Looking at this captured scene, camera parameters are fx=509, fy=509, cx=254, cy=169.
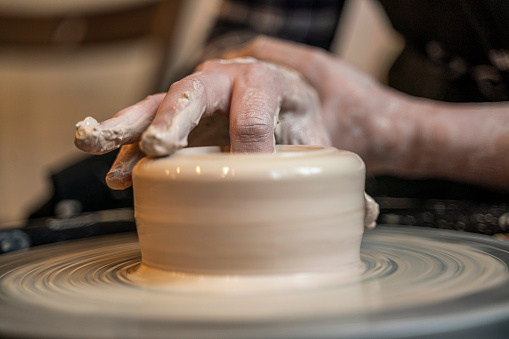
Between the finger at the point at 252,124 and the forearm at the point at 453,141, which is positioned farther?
the forearm at the point at 453,141

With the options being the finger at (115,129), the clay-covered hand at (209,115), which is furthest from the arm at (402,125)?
the finger at (115,129)

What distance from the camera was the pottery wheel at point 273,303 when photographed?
1.39 ft

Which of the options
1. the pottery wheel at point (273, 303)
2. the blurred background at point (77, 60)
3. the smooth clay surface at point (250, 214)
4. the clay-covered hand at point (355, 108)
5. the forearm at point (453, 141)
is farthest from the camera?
the blurred background at point (77, 60)

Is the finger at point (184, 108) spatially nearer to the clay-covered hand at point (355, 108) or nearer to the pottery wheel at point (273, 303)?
the pottery wheel at point (273, 303)

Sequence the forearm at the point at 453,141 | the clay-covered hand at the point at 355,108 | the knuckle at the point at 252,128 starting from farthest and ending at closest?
1. the clay-covered hand at the point at 355,108
2. the forearm at the point at 453,141
3. the knuckle at the point at 252,128

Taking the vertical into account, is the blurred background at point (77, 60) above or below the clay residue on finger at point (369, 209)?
above

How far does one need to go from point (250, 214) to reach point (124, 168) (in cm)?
24

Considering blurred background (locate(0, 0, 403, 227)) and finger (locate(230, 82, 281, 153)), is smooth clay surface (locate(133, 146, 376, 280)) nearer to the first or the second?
finger (locate(230, 82, 281, 153))

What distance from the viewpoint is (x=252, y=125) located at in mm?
669

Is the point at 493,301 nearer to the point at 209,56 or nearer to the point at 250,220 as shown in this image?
the point at 250,220

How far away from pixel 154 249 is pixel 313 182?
0.20m

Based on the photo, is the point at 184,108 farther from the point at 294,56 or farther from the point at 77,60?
the point at 77,60

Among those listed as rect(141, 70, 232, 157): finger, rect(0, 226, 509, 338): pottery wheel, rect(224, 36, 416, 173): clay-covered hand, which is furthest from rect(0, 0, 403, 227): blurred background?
rect(0, 226, 509, 338): pottery wheel

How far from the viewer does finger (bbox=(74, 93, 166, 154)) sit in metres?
0.62
